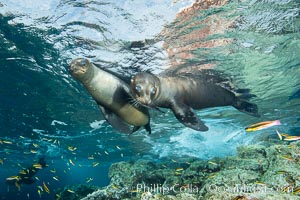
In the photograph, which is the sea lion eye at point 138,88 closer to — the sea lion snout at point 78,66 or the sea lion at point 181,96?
the sea lion at point 181,96

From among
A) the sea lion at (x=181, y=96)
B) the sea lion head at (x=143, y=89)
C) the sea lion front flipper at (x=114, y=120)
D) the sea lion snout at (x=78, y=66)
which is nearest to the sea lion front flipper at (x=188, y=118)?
the sea lion at (x=181, y=96)

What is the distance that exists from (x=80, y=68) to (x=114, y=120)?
205 centimetres

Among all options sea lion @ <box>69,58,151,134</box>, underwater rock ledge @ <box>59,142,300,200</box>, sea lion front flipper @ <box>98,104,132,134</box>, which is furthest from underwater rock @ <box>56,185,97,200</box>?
sea lion @ <box>69,58,151,134</box>

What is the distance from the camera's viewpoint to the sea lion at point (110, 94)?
5216 millimetres

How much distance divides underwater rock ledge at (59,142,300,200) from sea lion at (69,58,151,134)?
1.87m

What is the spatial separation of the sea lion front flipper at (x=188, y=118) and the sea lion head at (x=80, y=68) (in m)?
2.72

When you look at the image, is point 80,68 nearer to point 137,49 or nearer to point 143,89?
point 143,89

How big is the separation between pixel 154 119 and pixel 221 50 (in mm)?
9015

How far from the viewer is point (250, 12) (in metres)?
7.98

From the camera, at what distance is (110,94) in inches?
233

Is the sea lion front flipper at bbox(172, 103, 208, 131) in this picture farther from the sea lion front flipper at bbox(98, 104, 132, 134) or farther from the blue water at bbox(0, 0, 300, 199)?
the blue water at bbox(0, 0, 300, 199)

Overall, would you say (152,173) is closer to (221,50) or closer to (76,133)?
(221,50)

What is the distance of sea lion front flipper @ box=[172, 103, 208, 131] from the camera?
6.34 m

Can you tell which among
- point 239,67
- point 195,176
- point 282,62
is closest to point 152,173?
point 195,176
